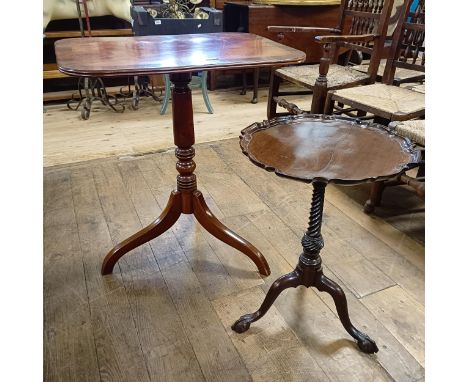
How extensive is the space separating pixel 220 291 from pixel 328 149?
27.5 inches

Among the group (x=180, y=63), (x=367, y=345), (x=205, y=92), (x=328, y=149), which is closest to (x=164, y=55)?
(x=180, y=63)

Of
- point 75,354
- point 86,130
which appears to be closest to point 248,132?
point 75,354

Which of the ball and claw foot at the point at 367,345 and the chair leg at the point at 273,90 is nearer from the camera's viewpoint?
the ball and claw foot at the point at 367,345

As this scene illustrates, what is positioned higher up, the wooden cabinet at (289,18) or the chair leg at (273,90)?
the wooden cabinet at (289,18)

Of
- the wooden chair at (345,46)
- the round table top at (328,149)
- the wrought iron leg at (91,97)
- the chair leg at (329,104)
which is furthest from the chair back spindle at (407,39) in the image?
the wrought iron leg at (91,97)

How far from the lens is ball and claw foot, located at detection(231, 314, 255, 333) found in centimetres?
126

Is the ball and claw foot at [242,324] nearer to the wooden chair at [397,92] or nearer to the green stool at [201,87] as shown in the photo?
the wooden chair at [397,92]

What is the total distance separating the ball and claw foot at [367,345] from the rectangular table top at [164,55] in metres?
0.86

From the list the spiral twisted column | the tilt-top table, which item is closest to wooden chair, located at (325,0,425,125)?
the tilt-top table

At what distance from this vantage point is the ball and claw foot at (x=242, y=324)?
1.26m

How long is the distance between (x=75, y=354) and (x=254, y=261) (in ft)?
2.28

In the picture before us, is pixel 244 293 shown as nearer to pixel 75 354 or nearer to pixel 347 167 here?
pixel 75 354

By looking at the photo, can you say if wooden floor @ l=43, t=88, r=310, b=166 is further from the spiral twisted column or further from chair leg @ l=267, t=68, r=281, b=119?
the spiral twisted column

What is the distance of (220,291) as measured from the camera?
1.44 metres
